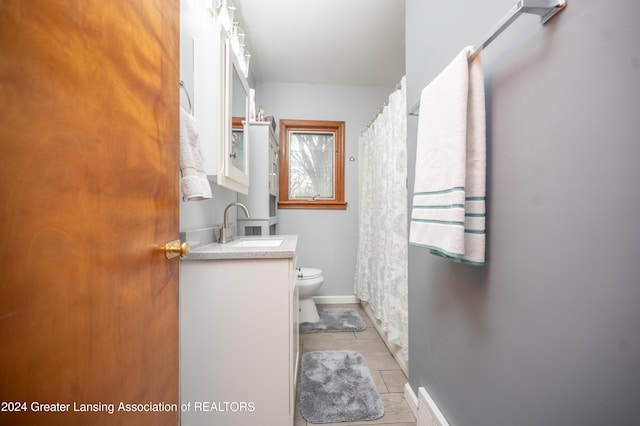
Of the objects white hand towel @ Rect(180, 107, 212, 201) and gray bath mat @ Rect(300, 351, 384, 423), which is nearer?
white hand towel @ Rect(180, 107, 212, 201)

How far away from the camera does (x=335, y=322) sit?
223 centimetres

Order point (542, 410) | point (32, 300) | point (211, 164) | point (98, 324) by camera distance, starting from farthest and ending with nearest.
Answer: point (211, 164)
point (542, 410)
point (98, 324)
point (32, 300)

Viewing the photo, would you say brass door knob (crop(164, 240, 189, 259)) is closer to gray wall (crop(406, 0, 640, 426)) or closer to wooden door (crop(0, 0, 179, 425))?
wooden door (crop(0, 0, 179, 425))

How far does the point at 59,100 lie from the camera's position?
0.34 metres

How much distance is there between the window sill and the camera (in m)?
2.66

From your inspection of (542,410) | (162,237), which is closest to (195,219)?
(162,237)

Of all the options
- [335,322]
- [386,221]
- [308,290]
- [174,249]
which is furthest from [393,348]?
[174,249]

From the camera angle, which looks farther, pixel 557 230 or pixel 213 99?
pixel 213 99

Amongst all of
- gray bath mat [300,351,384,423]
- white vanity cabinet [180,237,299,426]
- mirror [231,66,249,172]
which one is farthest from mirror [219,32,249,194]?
gray bath mat [300,351,384,423]

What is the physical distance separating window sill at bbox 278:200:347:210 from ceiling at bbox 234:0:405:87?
4.19 ft

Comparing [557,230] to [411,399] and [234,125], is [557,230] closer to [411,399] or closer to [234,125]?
[411,399]

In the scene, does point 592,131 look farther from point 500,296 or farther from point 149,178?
point 149,178

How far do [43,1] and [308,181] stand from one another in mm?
2457

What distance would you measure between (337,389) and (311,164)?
6.77 ft
